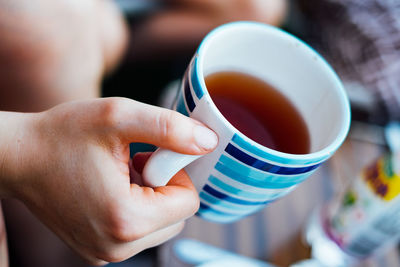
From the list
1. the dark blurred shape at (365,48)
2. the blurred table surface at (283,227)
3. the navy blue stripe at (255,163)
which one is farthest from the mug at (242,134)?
the dark blurred shape at (365,48)

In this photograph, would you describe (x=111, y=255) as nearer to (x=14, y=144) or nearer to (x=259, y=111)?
(x=14, y=144)

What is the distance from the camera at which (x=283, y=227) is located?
68cm

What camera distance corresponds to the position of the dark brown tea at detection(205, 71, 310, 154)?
51 centimetres

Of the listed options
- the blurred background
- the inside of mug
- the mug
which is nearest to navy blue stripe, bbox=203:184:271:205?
the mug

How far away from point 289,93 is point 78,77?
0.37m

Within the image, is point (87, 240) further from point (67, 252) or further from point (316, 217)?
point (316, 217)

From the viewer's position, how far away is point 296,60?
0.49 metres

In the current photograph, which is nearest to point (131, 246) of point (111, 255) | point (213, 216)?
point (111, 255)

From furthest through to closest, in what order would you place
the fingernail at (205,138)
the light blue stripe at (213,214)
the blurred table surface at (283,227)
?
the blurred table surface at (283,227)
the light blue stripe at (213,214)
the fingernail at (205,138)

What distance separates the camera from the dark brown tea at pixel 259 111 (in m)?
0.51

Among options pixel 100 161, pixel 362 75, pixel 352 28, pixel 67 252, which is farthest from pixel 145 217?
pixel 352 28

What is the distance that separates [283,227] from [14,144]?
1.52ft

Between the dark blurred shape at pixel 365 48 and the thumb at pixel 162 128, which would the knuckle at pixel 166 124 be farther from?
the dark blurred shape at pixel 365 48

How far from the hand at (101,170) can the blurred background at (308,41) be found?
229 millimetres
